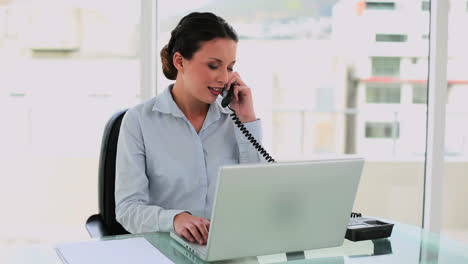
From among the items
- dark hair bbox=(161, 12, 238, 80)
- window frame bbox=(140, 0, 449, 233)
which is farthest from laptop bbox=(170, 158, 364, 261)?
window frame bbox=(140, 0, 449, 233)

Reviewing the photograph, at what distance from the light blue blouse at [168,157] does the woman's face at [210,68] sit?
3.8 inches

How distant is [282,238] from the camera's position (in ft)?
4.19

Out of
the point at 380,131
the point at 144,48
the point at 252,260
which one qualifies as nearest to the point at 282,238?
the point at 252,260

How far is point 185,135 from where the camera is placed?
6.18 ft

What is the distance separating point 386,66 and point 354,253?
206 cm

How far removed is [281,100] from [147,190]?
1840mm

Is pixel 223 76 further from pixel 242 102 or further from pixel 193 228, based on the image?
pixel 193 228

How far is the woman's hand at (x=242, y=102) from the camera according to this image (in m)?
1.96

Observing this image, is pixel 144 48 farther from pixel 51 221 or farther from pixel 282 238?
pixel 282 238

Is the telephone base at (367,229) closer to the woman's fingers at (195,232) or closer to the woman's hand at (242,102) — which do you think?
the woman's fingers at (195,232)

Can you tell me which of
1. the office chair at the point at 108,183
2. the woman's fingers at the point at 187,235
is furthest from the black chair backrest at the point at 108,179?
the woman's fingers at the point at 187,235

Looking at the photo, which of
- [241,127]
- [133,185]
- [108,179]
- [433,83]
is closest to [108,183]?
[108,179]

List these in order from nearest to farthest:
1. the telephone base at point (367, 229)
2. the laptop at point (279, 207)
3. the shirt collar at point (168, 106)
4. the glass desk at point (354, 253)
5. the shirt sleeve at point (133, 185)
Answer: the laptop at point (279, 207) → the glass desk at point (354, 253) → the telephone base at point (367, 229) → the shirt sleeve at point (133, 185) → the shirt collar at point (168, 106)

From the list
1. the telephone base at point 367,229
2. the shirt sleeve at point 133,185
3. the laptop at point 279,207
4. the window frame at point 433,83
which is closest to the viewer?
the laptop at point 279,207
